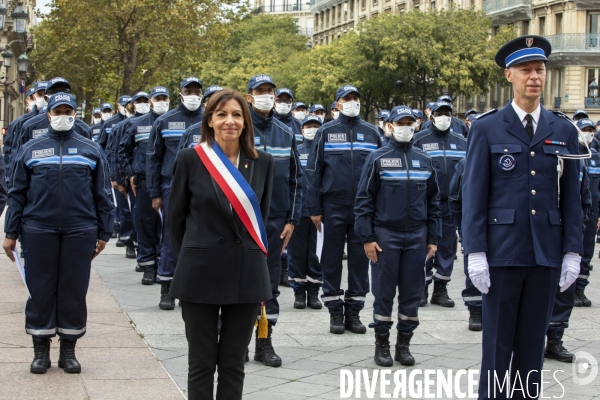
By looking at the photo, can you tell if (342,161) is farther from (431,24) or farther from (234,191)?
(431,24)

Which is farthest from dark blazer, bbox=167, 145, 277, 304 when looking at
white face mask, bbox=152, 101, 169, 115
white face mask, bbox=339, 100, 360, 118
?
white face mask, bbox=152, 101, 169, 115

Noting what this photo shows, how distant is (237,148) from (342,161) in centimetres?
419

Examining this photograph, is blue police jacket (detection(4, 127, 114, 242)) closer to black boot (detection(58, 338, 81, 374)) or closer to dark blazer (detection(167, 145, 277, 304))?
black boot (detection(58, 338, 81, 374))

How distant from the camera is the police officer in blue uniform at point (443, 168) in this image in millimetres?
11633

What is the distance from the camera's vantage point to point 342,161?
9.84 m

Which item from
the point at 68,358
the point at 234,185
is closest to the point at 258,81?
the point at 68,358

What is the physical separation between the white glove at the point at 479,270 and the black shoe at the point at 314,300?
18.2ft

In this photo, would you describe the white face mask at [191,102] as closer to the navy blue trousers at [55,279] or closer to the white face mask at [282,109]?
the navy blue trousers at [55,279]

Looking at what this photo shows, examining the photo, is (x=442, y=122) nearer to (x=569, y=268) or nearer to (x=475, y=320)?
(x=475, y=320)

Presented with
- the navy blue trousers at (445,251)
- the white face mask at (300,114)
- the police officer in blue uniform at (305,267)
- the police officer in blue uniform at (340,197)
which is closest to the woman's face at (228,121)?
the police officer in blue uniform at (340,197)

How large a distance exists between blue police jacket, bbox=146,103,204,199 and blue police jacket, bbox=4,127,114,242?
2.89m

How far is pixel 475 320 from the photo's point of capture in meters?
9.98

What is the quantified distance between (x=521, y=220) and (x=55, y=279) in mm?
3791

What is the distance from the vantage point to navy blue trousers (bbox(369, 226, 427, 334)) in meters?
8.41
